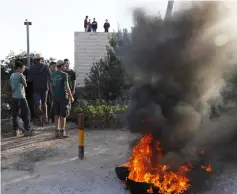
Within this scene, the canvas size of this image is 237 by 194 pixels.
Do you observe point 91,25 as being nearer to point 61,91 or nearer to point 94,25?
point 94,25

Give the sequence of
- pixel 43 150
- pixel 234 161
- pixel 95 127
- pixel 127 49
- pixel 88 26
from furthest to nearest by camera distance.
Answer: pixel 88 26
pixel 95 127
pixel 43 150
pixel 234 161
pixel 127 49

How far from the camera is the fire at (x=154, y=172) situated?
5.33 meters

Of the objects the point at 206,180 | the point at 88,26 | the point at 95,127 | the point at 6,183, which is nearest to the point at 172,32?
the point at 206,180

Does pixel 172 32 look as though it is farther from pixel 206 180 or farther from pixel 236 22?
pixel 206 180

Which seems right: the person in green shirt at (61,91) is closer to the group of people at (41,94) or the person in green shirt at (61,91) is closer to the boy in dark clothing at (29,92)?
the group of people at (41,94)

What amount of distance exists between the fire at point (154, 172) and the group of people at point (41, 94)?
3.60m

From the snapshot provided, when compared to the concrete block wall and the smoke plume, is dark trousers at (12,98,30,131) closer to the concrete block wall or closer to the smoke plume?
the smoke plume

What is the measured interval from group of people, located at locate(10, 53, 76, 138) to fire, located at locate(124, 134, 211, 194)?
3603 millimetres

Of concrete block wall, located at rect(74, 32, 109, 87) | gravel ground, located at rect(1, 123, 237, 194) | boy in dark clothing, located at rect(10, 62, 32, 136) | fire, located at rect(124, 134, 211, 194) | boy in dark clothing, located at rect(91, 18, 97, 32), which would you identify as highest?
boy in dark clothing, located at rect(91, 18, 97, 32)

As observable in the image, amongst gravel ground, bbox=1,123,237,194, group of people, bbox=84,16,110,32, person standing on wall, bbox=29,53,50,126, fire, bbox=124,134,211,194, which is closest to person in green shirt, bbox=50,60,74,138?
gravel ground, bbox=1,123,237,194

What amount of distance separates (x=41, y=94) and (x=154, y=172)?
232 inches

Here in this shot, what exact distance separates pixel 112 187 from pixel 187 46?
268 centimetres

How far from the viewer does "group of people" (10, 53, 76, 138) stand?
883cm

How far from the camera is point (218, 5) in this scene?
20.4ft
